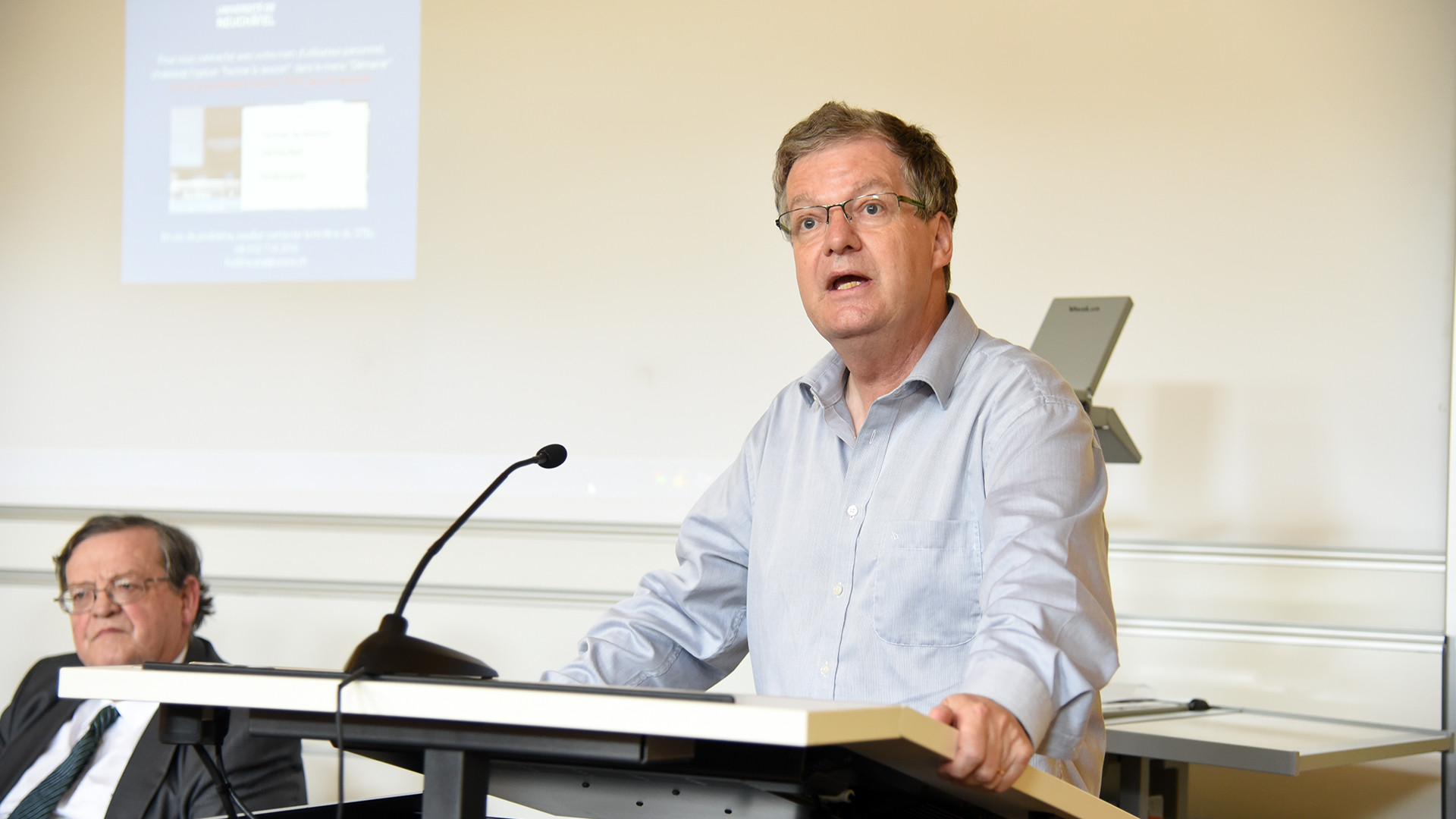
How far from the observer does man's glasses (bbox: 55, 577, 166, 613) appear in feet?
8.75

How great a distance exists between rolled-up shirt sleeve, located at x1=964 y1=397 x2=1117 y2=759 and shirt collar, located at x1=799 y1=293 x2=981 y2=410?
0.13 m

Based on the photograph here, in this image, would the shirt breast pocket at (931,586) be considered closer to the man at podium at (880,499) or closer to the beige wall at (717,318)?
the man at podium at (880,499)

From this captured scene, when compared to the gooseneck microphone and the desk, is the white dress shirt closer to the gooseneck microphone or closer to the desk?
the gooseneck microphone

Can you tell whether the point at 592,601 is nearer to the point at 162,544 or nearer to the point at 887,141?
the point at 162,544

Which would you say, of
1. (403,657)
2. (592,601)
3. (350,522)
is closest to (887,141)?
(403,657)

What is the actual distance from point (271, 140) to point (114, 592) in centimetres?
162

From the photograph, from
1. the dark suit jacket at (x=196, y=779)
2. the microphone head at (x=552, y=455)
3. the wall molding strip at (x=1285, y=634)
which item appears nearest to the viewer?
the microphone head at (x=552, y=455)

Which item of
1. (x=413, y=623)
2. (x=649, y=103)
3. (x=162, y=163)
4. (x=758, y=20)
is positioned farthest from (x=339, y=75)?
(x=413, y=623)

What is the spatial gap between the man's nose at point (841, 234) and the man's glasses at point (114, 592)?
184cm

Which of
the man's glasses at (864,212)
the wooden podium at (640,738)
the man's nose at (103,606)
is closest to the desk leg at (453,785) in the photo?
the wooden podium at (640,738)

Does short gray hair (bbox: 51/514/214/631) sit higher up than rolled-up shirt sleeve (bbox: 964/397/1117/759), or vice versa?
rolled-up shirt sleeve (bbox: 964/397/1117/759)

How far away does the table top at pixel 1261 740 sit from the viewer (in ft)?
6.79

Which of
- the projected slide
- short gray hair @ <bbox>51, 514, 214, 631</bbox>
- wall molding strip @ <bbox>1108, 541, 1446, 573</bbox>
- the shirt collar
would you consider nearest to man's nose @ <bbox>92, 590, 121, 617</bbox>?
short gray hair @ <bbox>51, 514, 214, 631</bbox>

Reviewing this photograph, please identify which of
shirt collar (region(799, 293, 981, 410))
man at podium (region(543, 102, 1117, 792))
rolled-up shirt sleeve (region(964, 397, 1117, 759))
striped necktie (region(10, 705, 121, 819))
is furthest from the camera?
striped necktie (region(10, 705, 121, 819))
